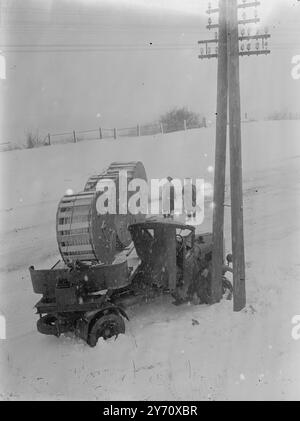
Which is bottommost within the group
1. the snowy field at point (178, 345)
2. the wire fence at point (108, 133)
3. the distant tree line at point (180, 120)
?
the snowy field at point (178, 345)

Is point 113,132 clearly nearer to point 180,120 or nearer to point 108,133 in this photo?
point 108,133

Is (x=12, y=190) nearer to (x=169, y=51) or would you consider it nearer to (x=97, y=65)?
(x=97, y=65)

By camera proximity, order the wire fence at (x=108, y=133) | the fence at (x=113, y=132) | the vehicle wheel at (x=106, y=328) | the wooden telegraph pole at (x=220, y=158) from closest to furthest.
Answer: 1. the vehicle wheel at (x=106, y=328)
2. the wooden telegraph pole at (x=220, y=158)
3. the wire fence at (x=108, y=133)
4. the fence at (x=113, y=132)

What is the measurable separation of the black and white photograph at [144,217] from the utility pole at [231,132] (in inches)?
1.1

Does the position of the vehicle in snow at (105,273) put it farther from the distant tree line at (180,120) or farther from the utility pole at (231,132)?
the distant tree line at (180,120)

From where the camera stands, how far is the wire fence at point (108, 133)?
24.0 m

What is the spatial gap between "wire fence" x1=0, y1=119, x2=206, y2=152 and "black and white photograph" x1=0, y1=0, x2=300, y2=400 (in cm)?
16

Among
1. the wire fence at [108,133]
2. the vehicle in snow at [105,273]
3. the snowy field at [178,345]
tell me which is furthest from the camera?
the wire fence at [108,133]

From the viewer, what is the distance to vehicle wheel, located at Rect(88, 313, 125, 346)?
8.84 meters

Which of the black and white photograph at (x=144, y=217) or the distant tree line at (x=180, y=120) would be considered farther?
the distant tree line at (x=180, y=120)

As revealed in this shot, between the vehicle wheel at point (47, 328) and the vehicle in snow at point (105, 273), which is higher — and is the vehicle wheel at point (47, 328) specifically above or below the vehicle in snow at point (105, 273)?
below

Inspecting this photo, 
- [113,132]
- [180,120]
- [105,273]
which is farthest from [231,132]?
[113,132]

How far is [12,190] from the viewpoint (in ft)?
68.8

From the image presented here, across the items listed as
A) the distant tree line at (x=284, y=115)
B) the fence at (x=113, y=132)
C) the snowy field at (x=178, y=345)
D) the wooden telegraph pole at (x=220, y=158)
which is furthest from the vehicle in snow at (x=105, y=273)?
the fence at (x=113, y=132)
